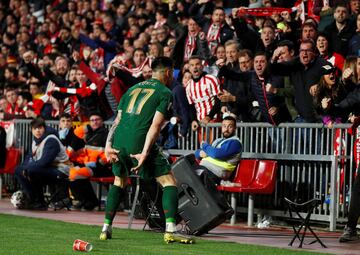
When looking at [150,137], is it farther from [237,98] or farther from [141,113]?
[237,98]

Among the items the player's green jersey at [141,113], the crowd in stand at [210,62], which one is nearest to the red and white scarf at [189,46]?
the crowd in stand at [210,62]

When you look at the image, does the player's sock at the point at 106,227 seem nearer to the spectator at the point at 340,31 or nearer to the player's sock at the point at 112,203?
the player's sock at the point at 112,203

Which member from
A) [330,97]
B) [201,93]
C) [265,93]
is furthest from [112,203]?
[201,93]

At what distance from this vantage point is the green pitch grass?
11.3 meters

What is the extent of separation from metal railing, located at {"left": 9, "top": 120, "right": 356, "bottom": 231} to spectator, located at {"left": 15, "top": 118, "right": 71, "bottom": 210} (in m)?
3.17

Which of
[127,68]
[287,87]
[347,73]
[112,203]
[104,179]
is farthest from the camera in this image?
[127,68]

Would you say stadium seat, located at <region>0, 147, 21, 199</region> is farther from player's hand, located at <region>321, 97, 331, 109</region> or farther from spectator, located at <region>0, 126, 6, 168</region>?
Result: player's hand, located at <region>321, 97, 331, 109</region>

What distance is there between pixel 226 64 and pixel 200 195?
15.1 feet

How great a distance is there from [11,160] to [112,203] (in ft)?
28.6

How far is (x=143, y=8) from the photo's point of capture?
25.1m

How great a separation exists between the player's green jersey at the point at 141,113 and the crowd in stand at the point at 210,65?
3.33 metres

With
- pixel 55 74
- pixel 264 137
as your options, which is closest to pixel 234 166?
pixel 264 137

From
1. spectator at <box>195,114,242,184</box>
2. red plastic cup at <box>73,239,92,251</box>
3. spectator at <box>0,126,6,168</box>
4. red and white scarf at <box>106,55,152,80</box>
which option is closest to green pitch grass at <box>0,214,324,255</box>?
red plastic cup at <box>73,239,92,251</box>

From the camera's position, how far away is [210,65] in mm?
19375
